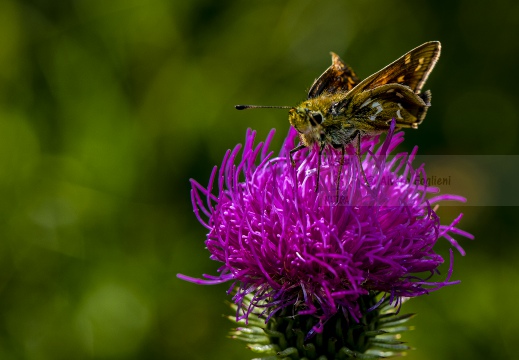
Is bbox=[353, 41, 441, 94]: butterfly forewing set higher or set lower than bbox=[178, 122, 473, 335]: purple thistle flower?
higher

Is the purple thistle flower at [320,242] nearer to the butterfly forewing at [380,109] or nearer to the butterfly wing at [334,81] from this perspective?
the butterfly forewing at [380,109]

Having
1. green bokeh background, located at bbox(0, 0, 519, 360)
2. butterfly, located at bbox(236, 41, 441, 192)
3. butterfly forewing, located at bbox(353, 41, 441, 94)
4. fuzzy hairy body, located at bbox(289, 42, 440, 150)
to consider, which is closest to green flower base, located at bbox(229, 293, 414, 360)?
butterfly, located at bbox(236, 41, 441, 192)

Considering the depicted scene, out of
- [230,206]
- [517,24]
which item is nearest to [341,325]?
[230,206]

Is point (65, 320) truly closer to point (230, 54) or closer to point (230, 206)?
point (230, 206)

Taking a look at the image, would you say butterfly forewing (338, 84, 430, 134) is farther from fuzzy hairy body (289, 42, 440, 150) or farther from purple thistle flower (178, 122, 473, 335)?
purple thistle flower (178, 122, 473, 335)

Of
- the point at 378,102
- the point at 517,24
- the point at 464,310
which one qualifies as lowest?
the point at 464,310
